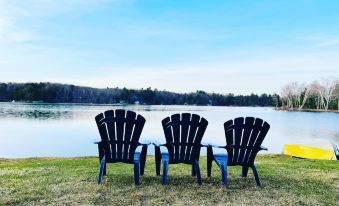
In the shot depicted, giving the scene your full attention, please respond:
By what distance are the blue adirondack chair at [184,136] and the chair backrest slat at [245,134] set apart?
0.40 m

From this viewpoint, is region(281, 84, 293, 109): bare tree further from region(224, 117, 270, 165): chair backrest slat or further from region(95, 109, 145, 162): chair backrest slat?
region(95, 109, 145, 162): chair backrest slat

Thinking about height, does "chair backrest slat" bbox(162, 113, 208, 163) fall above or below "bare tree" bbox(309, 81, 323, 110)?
below

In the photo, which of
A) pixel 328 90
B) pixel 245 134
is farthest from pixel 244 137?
pixel 328 90

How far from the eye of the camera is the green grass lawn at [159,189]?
4.65 meters

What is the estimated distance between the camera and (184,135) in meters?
5.62

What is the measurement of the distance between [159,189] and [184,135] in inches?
34.6

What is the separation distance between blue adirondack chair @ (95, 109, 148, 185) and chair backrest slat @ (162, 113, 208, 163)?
419 mm

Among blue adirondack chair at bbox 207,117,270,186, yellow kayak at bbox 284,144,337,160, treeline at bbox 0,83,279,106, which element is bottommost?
yellow kayak at bbox 284,144,337,160

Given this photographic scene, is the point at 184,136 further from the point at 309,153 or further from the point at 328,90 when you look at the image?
the point at 328,90

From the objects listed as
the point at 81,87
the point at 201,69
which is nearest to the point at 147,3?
the point at 201,69

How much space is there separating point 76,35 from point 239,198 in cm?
3310

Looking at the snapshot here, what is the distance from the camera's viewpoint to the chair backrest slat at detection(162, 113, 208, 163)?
5.59 meters

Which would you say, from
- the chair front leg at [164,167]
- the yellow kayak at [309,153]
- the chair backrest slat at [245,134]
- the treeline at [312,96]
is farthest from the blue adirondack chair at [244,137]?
the treeline at [312,96]

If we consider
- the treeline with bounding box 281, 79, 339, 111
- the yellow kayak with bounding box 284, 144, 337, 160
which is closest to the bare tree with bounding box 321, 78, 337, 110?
the treeline with bounding box 281, 79, 339, 111
